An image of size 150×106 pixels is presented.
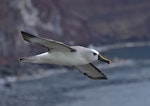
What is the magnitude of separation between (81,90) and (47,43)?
45446mm

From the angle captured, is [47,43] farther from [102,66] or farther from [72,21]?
[72,21]

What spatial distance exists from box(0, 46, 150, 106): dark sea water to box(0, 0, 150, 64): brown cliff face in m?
13.0

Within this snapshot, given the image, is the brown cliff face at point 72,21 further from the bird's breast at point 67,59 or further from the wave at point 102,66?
the bird's breast at point 67,59

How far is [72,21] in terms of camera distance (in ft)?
356

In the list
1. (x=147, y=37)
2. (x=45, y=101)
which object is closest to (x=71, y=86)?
(x=45, y=101)

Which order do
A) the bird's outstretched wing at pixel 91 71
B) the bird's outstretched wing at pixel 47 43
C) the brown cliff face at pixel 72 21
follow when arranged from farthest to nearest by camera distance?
the brown cliff face at pixel 72 21
the bird's outstretched wing at pixel 91 71
the bird's outstretched wing at pixel 47 43

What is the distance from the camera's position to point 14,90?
53562 millimetres

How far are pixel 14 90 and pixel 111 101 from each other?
10.1 metres

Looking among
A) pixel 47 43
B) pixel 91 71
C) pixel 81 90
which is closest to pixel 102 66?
pixel 81 90

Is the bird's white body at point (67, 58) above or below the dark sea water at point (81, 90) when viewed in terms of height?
below

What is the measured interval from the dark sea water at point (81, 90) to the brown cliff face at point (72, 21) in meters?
13.0

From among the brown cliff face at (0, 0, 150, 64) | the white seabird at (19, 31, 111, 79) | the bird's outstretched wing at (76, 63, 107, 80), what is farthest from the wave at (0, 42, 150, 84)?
the white seabird at (19, 31, 111, 79)

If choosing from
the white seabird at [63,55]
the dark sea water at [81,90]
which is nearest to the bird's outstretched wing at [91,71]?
the white seabird at [63,55]

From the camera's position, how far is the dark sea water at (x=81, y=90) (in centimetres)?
4738
